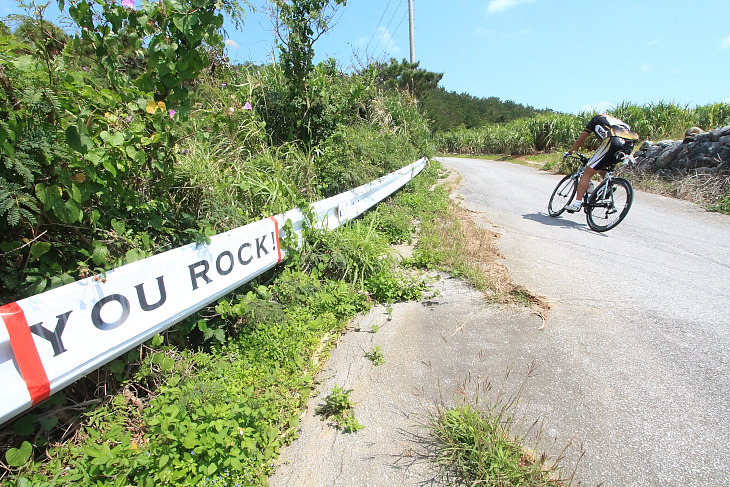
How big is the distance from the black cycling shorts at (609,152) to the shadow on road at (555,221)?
896 mm

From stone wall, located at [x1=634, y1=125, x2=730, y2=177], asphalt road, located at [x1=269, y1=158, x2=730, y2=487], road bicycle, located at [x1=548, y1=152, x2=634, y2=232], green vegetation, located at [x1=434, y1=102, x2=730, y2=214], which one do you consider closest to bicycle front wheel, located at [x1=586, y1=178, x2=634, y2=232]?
road bicycle, located at [x1=548, y1=152, x2=634, y2=232]

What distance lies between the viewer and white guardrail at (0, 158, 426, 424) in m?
1.39

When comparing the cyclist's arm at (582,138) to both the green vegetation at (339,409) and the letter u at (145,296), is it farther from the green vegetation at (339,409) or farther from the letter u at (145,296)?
the letter u at (145,296)

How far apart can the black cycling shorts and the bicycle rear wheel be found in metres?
0.44

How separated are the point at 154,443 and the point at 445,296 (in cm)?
238

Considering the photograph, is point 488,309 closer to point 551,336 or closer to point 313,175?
point 551,336

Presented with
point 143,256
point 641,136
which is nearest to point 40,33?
point 143,256

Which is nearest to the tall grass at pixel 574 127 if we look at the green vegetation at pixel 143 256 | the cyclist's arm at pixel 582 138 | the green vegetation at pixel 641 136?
the green vegetation at pixel 641 136

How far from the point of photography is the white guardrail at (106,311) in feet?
4.56

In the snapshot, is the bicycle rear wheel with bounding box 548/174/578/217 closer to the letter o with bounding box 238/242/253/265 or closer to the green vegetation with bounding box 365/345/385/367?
the green vegetation with bounding box 365/345/385/367

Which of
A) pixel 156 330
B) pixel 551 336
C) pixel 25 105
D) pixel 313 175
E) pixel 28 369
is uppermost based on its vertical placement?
pixel 25 105

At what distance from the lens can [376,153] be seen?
6438mm

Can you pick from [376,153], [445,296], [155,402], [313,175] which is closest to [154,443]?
[155,402]

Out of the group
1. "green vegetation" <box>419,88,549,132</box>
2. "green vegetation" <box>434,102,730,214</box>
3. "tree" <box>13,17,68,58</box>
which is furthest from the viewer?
"green vegetation" <box>419,88,549,132</box>
